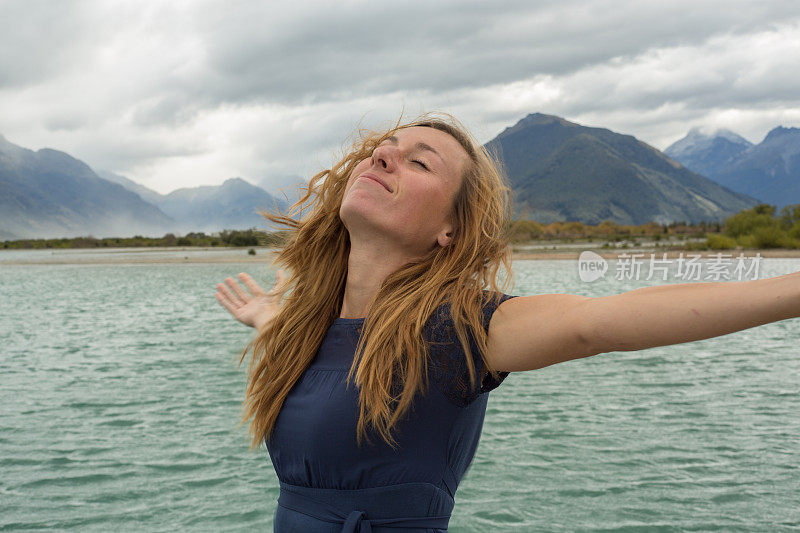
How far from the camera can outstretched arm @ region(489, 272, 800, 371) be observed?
4.53ft

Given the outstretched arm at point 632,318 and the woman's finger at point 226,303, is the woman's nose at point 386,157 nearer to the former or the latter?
the outstretched arm at point 632,318

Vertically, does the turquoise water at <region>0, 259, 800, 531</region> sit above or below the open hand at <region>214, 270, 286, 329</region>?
below

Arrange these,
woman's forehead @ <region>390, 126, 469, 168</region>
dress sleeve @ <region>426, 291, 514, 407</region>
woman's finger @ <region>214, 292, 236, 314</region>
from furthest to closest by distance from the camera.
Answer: woman's finger @ <region>214, 292, 236, 314</region>
woman's forehead @ <region>390, 126, 469, 168</region>
dress sleeve @ <region>426, 291, 514, 407</region>

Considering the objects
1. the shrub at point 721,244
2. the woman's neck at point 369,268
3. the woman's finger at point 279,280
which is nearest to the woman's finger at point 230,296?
the woman's finger at point 279,280

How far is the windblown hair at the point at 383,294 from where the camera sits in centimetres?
179

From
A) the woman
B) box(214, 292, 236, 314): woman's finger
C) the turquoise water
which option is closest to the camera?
the woman

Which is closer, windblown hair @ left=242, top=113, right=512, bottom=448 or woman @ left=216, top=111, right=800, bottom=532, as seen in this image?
woman @ left=216, top=111, right=800, bottom=532

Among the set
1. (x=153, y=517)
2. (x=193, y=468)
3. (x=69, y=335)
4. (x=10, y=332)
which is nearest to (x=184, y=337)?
(x=69, y=335)

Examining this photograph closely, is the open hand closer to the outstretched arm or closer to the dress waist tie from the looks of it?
the dress waist tie

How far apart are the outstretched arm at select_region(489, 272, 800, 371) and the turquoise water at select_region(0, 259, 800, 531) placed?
504cm

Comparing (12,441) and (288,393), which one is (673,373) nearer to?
(12,441)

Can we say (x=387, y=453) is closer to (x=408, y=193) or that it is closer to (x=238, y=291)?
(x=408, y=193)

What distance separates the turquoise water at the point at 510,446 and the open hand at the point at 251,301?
160 inches

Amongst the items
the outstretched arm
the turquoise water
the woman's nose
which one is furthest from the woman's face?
the turquoise water
